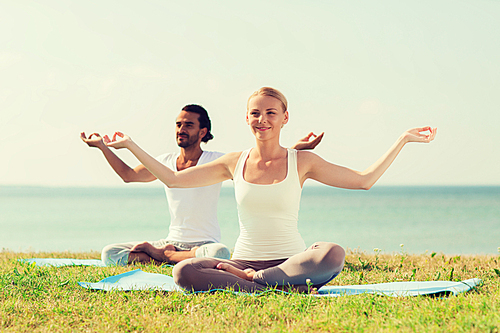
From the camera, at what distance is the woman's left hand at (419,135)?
387 cm

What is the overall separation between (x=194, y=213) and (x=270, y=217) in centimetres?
233

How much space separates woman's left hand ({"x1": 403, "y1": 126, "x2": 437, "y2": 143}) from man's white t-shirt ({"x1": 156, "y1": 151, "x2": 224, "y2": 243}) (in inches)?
111

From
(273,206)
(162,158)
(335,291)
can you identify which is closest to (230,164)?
(273,206)

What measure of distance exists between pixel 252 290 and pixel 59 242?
1906cm

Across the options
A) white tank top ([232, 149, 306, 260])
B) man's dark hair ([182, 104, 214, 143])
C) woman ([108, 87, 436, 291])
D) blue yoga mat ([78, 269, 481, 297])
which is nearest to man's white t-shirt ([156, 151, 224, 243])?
man's dark hair ([182, 104, 214, 143])

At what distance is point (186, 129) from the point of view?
6.05 m

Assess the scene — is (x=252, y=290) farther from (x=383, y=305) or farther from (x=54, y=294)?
(x=54, y=294)

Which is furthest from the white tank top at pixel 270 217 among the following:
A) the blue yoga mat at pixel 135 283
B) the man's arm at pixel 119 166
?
the man's arm at pixel 119 166

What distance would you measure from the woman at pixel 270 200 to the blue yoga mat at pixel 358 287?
0.86 feet

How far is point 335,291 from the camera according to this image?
13.0ft

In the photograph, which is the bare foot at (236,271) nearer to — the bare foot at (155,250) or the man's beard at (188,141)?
the bare foot at (155,250)

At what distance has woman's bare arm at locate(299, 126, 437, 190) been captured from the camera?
3789 mm

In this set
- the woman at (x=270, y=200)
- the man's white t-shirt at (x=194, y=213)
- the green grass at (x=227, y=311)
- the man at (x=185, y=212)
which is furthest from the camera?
the man's white t-shirt at (x=194, y=213)

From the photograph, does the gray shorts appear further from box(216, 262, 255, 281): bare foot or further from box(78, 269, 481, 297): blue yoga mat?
box(216, 262, 255, 281): bare foot
